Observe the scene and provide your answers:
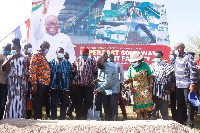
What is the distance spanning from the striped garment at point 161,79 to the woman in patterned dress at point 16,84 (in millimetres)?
2726

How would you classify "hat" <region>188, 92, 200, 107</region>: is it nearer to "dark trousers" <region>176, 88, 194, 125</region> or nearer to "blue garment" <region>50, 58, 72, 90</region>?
"dark trousers" <region>176, 88, 194, 125</region>

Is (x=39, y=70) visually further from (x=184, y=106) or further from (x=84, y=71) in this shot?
(x=184, y=106)

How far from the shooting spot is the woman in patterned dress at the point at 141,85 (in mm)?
4629

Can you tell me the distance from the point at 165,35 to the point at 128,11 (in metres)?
3.77

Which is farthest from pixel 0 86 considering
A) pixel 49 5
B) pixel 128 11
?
pixel 128 11

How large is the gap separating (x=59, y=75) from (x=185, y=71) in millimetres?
2646

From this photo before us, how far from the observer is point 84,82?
5117mm

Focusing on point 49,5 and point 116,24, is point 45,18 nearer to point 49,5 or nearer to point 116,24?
point 49,5

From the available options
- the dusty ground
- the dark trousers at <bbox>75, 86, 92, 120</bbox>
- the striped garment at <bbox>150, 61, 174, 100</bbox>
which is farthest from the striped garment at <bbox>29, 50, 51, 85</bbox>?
the striped garment at <bbox>150, 61, 174, 100</bbox>

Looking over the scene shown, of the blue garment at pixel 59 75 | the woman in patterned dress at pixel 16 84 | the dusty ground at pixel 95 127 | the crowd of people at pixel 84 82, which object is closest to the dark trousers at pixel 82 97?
the crowd of people at pixel 84 82

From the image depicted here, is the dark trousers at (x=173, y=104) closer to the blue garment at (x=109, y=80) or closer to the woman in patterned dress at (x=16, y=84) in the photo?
the blue garment at (x=109, y=80)

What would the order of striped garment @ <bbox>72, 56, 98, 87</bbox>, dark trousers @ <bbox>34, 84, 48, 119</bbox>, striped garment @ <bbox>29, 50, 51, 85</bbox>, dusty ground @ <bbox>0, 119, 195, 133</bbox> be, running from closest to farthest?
dusty ground @ <bbox>0, 119, 195, 133</bbox>, striped garment @ <bbox>29, 50, 51, 85</bbox>, dark trousers @ <bbox>34, 84, 48, 119</bbox>, striped garment @ <bbox>72, 56, 98, 87</bbox>

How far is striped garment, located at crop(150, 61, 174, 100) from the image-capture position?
5039 mm

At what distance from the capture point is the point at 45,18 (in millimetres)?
17922
